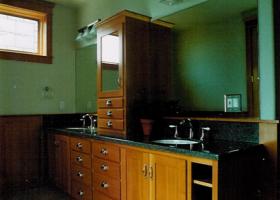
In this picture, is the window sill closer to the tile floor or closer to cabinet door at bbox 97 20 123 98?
cabinet door at bbox 97 20 123 98

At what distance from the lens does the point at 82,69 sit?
3605 millimetres

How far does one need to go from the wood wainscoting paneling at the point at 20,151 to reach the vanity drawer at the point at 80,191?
0.79 metres

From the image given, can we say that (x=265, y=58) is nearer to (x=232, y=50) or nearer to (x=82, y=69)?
(x=232, y=50)

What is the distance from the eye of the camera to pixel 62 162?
9.46 ft

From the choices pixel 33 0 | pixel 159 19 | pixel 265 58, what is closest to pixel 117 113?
pixel 159 19

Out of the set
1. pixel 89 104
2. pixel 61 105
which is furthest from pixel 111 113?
pixel 61 105

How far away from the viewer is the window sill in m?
3.10

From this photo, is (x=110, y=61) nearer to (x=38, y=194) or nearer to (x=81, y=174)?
(x=81, y=174)

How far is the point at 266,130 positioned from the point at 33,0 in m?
3.04

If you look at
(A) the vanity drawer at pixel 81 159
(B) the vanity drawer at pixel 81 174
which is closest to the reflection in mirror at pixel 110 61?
(A) the vanity drawer at pixel 81 159

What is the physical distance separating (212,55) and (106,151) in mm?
1164

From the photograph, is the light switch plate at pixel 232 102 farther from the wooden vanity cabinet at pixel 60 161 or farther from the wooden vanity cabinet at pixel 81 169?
the wooden vanity cabinet at pixel 60 161

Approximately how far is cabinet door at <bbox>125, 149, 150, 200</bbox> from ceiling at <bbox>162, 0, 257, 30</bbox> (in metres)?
1.20

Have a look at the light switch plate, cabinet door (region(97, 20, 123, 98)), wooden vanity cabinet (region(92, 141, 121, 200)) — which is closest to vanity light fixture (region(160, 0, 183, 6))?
cabinet door (region(97, 20, 123, 98))
